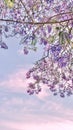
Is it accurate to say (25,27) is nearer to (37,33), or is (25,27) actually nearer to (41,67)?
(37,33)

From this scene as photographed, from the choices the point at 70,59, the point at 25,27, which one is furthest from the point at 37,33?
the point at 70,59

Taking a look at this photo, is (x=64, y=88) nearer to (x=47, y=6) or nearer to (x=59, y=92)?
(x=59, y=92)

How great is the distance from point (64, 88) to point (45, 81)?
0.82m

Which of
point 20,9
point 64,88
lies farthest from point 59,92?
point 20,9

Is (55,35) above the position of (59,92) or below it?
above

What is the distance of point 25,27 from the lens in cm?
1761

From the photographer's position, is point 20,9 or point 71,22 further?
point 20,9

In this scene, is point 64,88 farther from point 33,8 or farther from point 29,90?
point 33,8

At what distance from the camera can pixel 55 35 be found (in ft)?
57.0

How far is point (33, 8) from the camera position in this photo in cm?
1714

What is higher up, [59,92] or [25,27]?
[25,27]

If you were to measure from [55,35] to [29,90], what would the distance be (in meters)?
2.55

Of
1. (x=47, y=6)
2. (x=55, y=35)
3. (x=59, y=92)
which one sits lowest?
(x=59, y=92)

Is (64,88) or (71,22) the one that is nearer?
(71,22)
